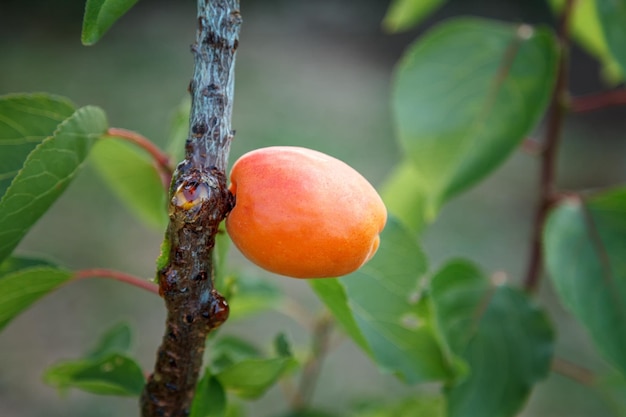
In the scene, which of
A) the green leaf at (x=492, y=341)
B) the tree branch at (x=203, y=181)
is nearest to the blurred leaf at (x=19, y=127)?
the tree branch at (x=203, y=181)

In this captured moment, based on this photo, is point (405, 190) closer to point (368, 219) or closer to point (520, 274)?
point (368, 219)

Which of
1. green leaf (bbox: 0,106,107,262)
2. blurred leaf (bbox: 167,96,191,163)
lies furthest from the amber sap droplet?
blurred leaf (bbox: 167,96,191,163)

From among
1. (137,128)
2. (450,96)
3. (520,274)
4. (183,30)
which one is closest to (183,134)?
(450,96)

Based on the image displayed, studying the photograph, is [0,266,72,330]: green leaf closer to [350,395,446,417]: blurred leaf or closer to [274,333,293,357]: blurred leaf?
[274,333,293,357]: blurred leaf

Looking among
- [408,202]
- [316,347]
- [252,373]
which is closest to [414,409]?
[316,347]

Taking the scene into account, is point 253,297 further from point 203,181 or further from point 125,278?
point 203,181

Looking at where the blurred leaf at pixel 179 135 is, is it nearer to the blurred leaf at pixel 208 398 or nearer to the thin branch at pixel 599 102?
the blurred leaf at pixel 208 398
